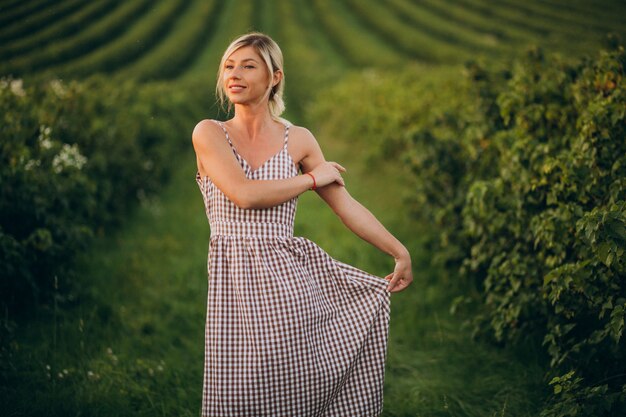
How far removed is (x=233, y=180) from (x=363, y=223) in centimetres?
62

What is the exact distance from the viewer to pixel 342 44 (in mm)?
41562

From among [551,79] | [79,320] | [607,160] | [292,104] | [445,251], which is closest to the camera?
[607,160]

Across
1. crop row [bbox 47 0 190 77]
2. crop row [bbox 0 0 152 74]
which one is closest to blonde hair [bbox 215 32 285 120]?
crop row [bbox 0 0 152 74]

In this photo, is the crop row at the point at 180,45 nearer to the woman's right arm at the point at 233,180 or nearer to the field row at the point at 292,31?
the field row at the point at 292,31

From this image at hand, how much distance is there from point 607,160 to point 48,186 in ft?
12.8

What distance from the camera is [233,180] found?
7.95 ft

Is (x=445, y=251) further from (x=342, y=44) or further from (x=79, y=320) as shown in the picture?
(x=342, y=44)

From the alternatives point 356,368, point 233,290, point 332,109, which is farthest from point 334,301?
point 332,109

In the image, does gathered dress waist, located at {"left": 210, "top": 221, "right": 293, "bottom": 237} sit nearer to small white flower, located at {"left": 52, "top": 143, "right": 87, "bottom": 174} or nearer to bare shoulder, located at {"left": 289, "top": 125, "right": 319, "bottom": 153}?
bare shoulder, located at {"left": 289, "top": 125, "right": 319, "bottom": 153}

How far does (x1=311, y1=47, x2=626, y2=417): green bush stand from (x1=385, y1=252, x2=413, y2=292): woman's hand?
83cm

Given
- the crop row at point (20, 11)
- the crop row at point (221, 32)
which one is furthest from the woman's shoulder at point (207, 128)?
the crop row at point (221, 32)

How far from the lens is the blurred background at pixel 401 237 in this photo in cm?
347

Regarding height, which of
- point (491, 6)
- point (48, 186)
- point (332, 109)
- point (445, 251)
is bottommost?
point (445, 251)

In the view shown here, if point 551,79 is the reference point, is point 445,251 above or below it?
below
